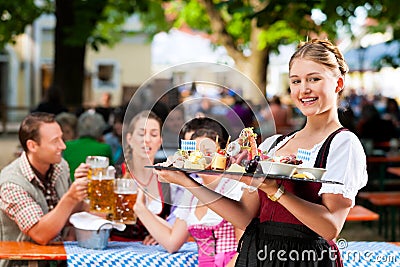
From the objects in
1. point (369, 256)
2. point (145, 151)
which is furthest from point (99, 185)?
point (369, 256)

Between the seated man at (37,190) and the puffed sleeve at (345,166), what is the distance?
1.72 m

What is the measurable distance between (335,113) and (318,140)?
→ 0.37 ft

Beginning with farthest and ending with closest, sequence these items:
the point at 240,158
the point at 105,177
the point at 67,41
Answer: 1. the point at 67,41
2. the point at 105,177
3. the point at 240,158

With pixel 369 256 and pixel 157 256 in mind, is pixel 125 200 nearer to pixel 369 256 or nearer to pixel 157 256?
pixel 157 256

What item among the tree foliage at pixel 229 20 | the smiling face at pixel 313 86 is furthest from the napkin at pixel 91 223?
the tree foliage at pixel 229 20

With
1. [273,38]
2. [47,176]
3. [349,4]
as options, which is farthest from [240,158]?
[273,38]

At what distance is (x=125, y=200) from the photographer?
371 centimetres

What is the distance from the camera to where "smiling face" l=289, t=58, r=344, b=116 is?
233cm

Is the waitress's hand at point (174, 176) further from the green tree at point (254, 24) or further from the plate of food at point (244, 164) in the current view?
the green tree at point (254, 24)

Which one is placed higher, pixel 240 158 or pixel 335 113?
pixel 335 113

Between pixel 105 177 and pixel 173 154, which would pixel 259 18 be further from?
pixel 173 154

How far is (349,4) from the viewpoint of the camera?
258 inches

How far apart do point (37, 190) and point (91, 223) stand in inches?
16.2

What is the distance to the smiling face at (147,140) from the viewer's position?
280 centimetres
